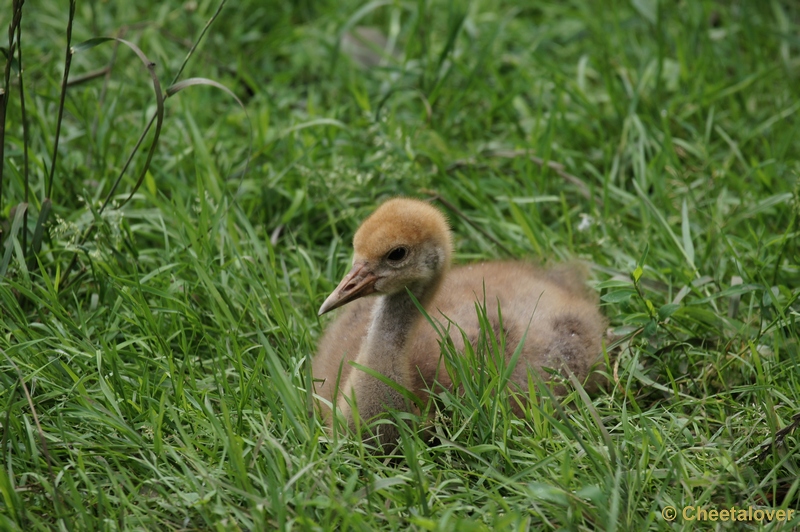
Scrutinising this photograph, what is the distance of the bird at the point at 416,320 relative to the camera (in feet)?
8.95

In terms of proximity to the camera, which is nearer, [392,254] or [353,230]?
[392,254]

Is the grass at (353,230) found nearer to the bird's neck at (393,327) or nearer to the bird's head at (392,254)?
the bird's neck at (393,327)

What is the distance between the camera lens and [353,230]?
3.85 m

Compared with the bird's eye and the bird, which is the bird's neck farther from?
the bird's eye

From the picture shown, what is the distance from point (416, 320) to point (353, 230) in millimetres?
1114

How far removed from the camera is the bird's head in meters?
2.75

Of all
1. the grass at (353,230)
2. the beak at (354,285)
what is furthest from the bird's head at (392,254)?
the grass at (353,230)

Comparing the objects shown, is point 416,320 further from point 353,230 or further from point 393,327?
point 353,230

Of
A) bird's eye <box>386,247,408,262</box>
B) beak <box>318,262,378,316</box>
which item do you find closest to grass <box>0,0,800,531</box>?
beak <box>318,262,378,316</box>

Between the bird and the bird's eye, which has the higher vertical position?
the bird's eye

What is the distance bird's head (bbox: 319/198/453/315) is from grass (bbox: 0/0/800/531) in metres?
0.33

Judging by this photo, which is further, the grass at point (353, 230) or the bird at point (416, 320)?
the bird at point (416, 320)

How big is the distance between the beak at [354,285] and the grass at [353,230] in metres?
0.27

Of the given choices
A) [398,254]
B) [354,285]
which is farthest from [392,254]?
[354,285]
